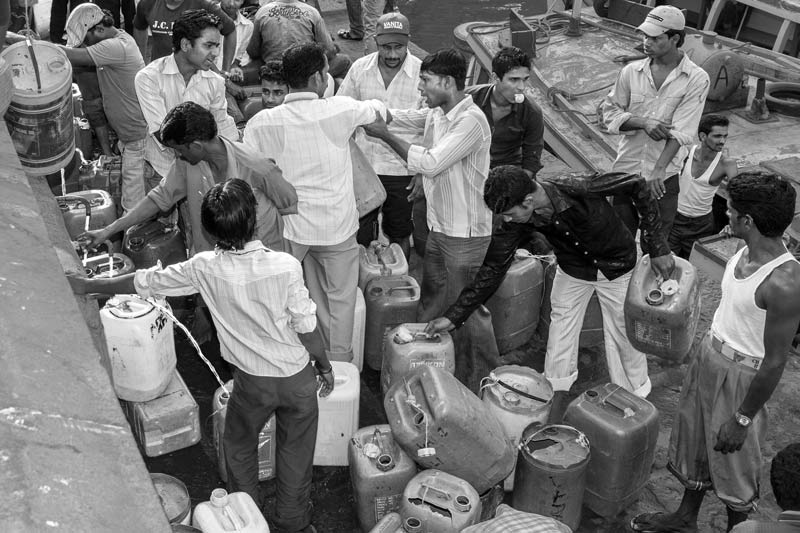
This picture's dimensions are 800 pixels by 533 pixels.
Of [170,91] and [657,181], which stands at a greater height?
[170,91]

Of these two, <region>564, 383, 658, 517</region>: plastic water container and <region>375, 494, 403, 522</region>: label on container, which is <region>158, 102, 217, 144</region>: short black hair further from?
<region>564, 383, 658, 517</region>: plastic water container

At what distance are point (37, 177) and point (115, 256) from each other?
687 mm

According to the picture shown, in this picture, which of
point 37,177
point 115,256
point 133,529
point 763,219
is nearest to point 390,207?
point 115,256

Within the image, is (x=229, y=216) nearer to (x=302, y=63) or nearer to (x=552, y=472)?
(x=302, y=63)

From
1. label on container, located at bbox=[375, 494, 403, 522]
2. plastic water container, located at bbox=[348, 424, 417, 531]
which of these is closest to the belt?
plastic water container, located at bbox=[348, 424, 417, 531]

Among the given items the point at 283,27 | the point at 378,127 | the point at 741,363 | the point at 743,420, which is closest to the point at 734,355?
the point at 741,363

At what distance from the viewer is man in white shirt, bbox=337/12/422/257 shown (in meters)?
6.50

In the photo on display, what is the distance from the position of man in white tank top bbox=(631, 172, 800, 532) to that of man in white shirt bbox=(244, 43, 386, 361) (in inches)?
83.8

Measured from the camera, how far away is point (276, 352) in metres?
4.15

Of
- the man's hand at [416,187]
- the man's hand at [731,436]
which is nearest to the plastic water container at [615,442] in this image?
the man's hand at [731,436]

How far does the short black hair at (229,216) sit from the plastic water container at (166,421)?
1554 millimetres

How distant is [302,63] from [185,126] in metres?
0.79

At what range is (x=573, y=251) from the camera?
5.17 m

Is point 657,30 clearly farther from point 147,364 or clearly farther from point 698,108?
point 147,364
